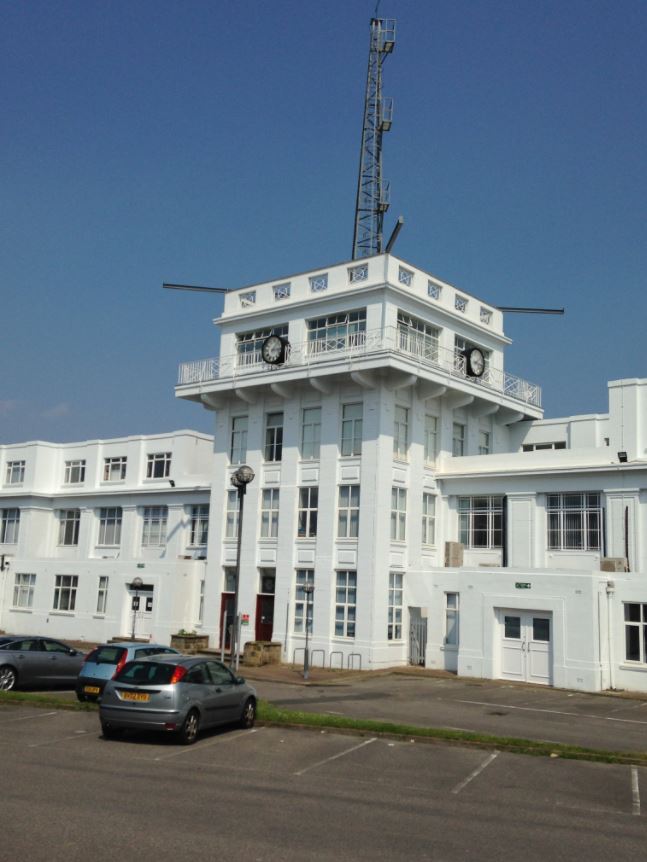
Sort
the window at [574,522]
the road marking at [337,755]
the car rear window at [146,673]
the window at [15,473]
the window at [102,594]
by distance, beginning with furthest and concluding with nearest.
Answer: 1. the window at [15,473]
2. the window at [102,594]
3. the window at [574,522]
4. the car rear window at [146,673]
5. the road marking at [337,755]

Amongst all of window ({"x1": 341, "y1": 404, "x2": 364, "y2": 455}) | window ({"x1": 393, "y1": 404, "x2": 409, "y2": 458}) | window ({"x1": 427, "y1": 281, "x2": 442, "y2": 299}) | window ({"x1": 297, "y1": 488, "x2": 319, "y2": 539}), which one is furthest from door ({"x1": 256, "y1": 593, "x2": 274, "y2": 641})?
window ({"x1": 427, "y1": 281, "x2": 442, "y2": 299})

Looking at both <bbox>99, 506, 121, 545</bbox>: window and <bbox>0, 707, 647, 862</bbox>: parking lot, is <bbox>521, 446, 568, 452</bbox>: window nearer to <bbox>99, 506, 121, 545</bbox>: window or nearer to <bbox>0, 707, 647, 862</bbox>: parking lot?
<bbox>99, 506, 121, 545</bbox>: window

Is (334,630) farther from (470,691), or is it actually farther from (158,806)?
(158,806)

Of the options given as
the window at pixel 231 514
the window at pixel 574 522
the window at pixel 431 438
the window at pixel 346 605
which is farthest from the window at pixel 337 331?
the window at pixel 574 522

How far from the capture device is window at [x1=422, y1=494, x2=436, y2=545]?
111 ft

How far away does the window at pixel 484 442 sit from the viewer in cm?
3783

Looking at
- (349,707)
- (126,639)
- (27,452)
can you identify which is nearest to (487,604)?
(349,707)

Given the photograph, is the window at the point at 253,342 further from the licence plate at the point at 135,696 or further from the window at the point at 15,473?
the licence plate at the point at 135,696

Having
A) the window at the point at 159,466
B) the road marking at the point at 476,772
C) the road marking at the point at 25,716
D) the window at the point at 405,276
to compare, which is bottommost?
the road marking at the point at 25,716

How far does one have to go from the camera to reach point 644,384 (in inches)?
1250

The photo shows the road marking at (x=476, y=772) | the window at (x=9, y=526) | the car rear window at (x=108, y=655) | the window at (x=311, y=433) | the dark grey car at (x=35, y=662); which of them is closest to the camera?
the road marking at (x=476, y=772)

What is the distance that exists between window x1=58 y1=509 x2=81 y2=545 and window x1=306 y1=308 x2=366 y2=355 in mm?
19580

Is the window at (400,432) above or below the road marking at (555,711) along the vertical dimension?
above

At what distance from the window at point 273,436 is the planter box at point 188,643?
24.8ft
